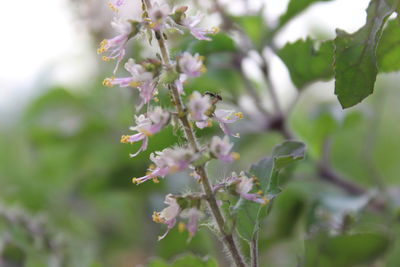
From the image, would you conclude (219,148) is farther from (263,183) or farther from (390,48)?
(390,48)

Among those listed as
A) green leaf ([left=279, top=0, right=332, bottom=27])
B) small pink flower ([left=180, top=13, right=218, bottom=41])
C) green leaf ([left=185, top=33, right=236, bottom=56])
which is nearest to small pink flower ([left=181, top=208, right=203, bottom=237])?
small pink flower ([left=180, top=13, right=218, bottom=41])

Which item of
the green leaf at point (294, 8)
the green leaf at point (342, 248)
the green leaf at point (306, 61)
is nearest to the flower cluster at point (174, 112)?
the green leaf at point (342, 248)

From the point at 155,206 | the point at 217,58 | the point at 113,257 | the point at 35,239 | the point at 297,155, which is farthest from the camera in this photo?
the point at 113,257

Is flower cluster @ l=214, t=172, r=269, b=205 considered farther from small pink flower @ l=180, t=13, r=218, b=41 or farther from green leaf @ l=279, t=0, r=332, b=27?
green leaf @ l=279, t=0, r=332, b=27

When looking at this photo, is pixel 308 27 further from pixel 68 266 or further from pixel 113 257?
pixel 68 266

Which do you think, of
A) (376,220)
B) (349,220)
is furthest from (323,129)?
(349,220)

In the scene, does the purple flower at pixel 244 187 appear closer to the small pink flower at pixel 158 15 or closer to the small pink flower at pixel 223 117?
the small pink flower at pixel 223 117
